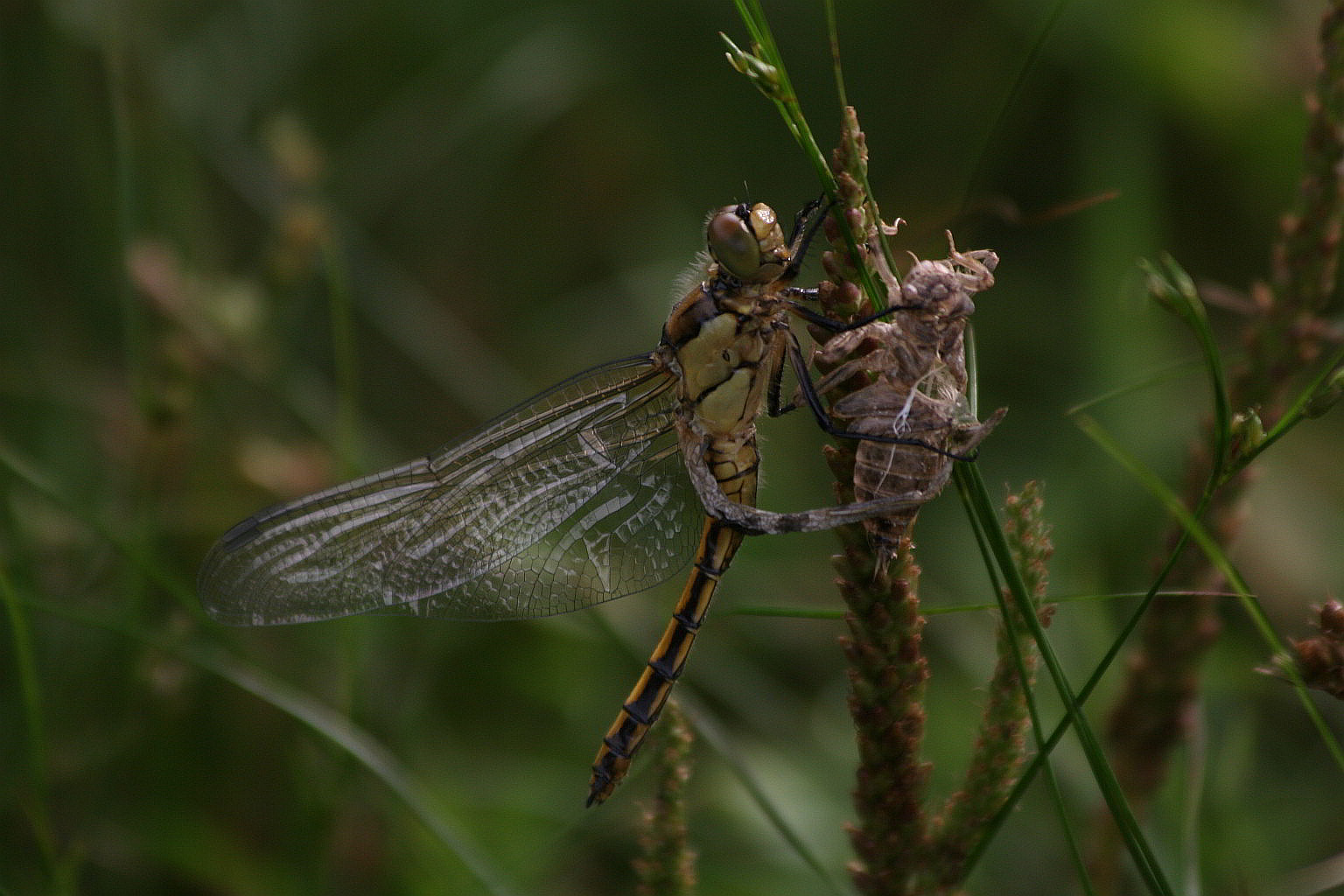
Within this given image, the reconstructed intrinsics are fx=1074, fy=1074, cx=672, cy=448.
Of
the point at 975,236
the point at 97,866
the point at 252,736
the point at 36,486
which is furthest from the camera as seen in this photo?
the point at 975,236

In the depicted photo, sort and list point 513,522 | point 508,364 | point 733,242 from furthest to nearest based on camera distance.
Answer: point 508,364 < point 513,522 < point 733,242

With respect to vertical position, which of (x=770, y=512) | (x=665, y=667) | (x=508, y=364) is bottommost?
(x=665, y=667)

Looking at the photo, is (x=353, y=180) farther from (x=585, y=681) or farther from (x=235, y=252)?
(x=585, y=681)

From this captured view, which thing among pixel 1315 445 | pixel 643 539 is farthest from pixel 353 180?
pixel 1315 445

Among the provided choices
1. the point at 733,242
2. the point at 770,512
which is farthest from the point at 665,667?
the point at 733,242

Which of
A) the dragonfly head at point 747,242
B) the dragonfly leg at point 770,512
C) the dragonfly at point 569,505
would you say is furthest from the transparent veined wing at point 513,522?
the dragonfly head at point 747,242

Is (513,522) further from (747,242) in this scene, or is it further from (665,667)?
(747,242)

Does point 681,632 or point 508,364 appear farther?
point 508,364

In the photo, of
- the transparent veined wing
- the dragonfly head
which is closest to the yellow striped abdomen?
the transparent veined wing
